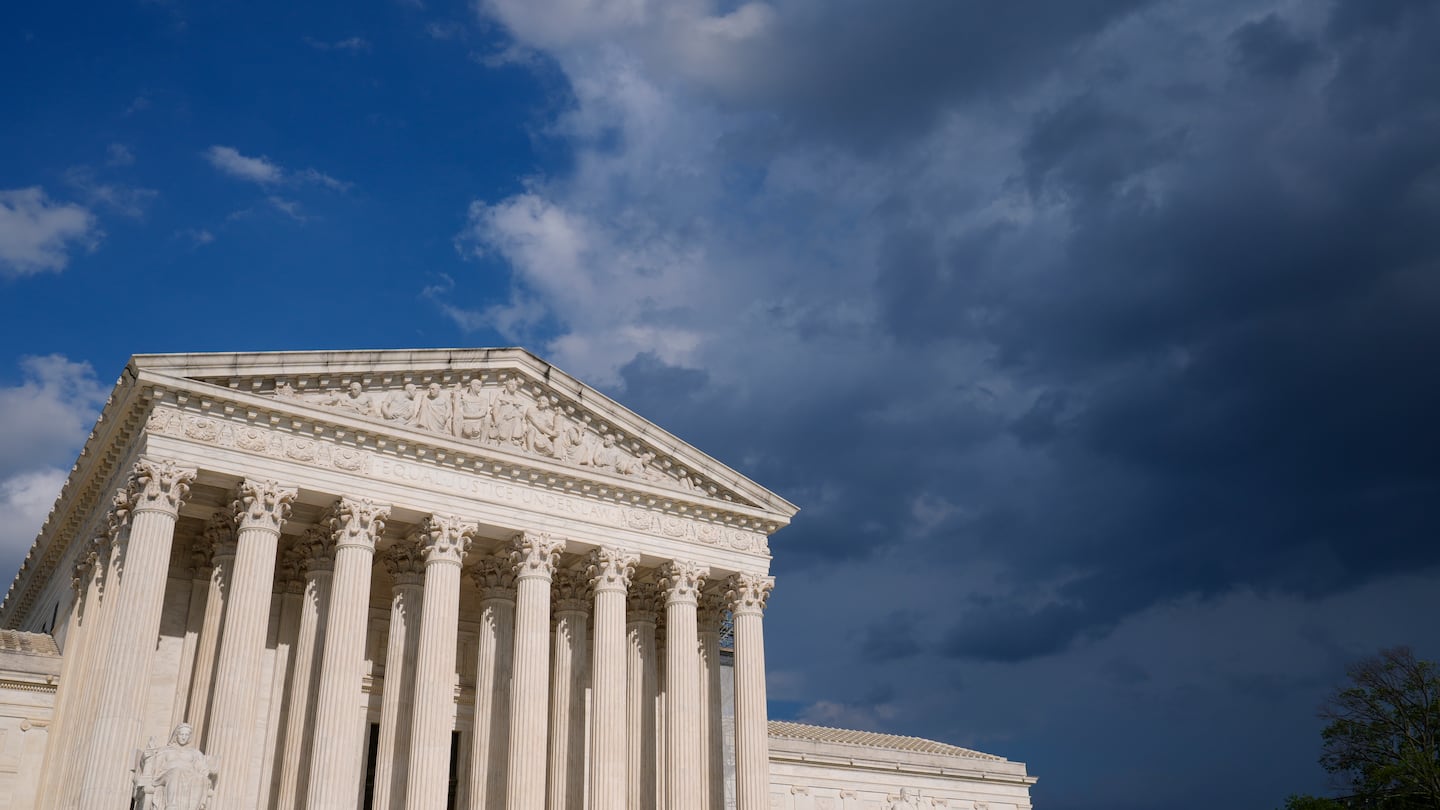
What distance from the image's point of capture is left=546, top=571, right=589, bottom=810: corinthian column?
34.0 meters

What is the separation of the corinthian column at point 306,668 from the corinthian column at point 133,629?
4.37 meters

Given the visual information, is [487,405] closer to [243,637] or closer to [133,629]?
[243,637]

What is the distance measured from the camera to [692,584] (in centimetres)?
3562

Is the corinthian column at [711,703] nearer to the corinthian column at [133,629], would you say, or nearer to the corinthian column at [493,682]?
the corinthian column at [493,682]

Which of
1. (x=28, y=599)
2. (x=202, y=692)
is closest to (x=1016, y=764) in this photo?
(x=202, y=692)

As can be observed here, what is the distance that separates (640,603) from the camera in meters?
36.9

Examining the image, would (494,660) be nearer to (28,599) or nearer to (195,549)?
(195,549)

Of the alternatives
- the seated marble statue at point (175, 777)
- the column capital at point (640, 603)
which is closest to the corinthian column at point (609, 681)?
the column capital at point (640, 603)

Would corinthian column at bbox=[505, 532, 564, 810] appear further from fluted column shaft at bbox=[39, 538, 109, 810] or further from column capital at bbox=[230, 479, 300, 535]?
fluted column shaft at bbox=[39, 538, 109, 810]

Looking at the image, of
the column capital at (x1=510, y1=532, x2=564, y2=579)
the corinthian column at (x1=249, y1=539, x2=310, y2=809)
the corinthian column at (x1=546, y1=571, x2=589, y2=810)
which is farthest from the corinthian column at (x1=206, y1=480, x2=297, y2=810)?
the corinthian column at (x1=546, y1=571, x2=589, y2=810)

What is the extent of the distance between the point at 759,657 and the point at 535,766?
8.27 meters


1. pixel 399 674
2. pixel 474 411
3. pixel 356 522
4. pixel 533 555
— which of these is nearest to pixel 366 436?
pixel 356 522

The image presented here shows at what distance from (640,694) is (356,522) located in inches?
420

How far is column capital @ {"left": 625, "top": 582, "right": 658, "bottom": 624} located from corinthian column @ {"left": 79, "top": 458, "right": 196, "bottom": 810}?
1382cm
